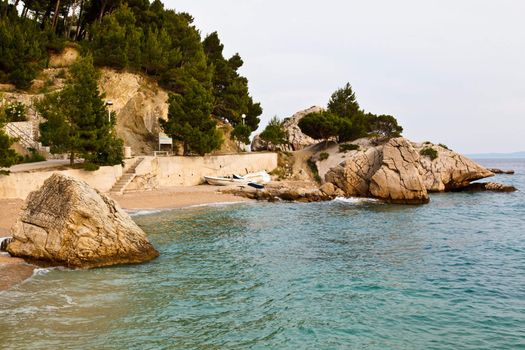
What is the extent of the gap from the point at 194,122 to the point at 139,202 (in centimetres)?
1434

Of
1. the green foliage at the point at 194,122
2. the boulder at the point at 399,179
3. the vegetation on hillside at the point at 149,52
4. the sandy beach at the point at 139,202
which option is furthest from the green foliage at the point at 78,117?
the boulder at the point at 399,179

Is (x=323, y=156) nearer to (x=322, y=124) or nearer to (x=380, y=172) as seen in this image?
(x=322, y=124)

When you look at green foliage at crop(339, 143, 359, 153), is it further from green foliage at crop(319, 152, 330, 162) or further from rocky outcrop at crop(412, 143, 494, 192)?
rocky outcrop at crop(412, 143, 494, 192)

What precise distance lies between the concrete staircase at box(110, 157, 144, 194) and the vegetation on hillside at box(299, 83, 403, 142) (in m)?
31.6

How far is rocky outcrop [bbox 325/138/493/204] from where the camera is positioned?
41219 mm

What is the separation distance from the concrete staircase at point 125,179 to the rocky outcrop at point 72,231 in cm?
1743

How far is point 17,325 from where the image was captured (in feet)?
37.4

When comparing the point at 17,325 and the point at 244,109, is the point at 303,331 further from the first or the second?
the point at 244,109

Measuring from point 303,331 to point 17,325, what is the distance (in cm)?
751

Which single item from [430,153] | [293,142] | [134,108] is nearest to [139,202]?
[134,108]

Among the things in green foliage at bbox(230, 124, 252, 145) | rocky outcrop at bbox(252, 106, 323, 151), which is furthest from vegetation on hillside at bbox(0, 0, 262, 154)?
rocky outcrop at bbox(252, 106, 323, 151)

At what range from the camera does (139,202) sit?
110 ft

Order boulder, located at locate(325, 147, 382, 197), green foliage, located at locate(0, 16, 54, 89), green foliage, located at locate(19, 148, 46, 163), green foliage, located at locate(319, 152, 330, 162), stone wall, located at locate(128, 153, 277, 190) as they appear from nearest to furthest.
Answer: green foliage, located at locate(19, 148, 46, 163) < stone wall, located at locate(128, 153, 277, 190) < boulder, located at locate(325, 147, 382, 197) < green foliage, located at locate(0, 16, 54, 89) < green foliage, located at locate(319, 152, 330, 162)

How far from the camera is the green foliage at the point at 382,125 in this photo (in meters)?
76.6
